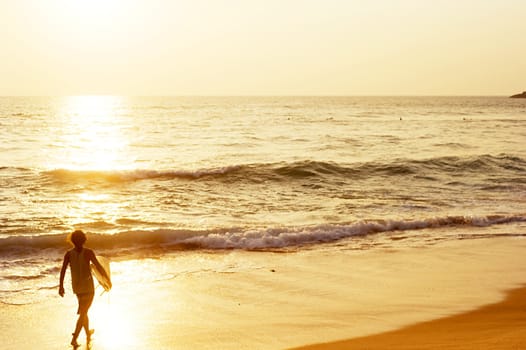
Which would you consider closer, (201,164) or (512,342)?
(512,342)

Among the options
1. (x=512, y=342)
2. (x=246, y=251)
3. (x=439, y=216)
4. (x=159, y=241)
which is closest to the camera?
(x=512, y=342)

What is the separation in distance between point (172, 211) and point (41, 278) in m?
7.72

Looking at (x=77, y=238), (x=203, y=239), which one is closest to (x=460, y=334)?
(x=77, y=238)

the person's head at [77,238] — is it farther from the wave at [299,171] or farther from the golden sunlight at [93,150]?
the golden sunlight at [93,150]

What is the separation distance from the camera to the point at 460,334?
8.06 meters

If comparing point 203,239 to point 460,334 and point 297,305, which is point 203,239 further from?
point 460,334

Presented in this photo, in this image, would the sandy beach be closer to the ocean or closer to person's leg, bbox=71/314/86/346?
person's leg, bbox=71/314/86/346

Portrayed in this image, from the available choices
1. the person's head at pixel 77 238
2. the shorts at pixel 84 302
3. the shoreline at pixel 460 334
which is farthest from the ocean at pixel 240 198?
the shoreline at pixel 460 334

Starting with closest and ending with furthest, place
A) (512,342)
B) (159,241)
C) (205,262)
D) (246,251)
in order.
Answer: (512,342) < (205,262) < (246,251) < (159,241)

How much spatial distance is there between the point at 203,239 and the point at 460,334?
305 inches

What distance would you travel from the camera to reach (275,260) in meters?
12.9

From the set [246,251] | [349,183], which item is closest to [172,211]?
[246,251]

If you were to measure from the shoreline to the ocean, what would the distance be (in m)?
4.70

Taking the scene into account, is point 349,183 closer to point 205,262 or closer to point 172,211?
point 172,211
